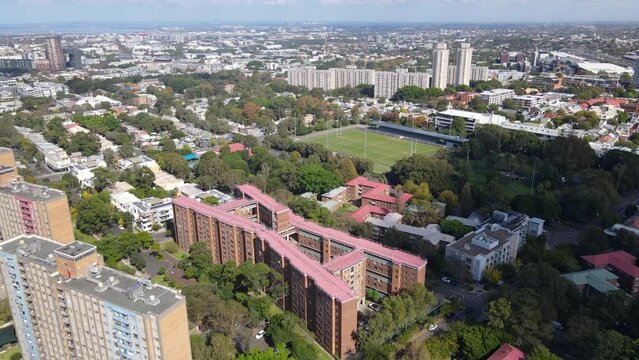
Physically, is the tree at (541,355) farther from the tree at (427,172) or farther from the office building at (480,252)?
the tree at (427,172)

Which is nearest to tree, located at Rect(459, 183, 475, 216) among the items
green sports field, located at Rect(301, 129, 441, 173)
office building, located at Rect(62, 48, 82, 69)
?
green sports field, located at Rect(301, 129, 441, 173)

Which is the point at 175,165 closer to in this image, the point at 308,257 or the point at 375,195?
the point at 375,195

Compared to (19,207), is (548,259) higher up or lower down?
lower down

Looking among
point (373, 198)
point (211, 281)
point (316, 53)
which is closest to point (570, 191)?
point (373, 198)

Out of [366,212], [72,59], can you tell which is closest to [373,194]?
[366,212]

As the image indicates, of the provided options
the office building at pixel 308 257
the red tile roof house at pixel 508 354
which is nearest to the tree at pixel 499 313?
the red tile roof house at pixel 508 354

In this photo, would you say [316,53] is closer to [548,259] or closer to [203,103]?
[203,103]
